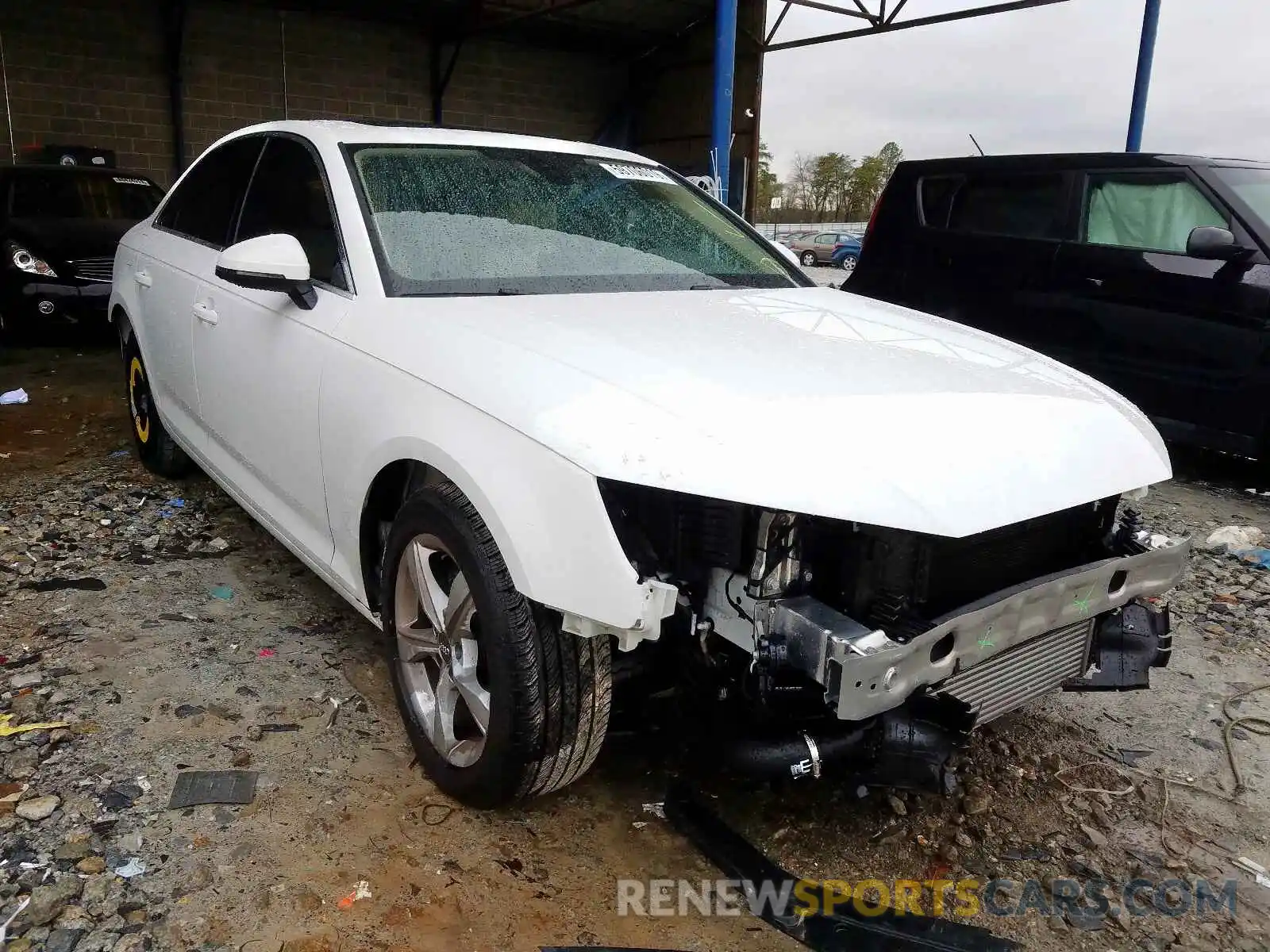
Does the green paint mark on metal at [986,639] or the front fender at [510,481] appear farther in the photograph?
the green paint mark on metal at [986,639]

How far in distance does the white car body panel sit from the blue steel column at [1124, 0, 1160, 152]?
1005 centimetres

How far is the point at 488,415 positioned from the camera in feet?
6.59

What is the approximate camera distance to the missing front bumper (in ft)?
5.72

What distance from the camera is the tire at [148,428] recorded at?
4.50m

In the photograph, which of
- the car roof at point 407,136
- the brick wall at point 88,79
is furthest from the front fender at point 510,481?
the brick wall at point 88,79

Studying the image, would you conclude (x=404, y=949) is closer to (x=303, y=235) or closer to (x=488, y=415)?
(x=488, y=415)

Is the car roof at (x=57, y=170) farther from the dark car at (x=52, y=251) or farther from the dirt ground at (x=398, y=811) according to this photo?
the dirt ground at (x=398, y=811)

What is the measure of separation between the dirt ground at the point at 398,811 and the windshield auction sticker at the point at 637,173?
1.79 meters

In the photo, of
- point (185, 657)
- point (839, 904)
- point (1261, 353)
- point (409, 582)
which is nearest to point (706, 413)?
point (409, 582)

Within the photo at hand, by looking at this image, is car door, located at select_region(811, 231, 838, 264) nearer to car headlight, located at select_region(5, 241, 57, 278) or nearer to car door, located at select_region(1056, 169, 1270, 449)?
car headlight, located at select_region(5, 241, 57, 278)

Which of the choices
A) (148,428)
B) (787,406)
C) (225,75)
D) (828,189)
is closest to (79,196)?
(225,75)

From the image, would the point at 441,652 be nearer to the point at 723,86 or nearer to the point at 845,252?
the point at 723,86

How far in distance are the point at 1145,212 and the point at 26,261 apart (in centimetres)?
824

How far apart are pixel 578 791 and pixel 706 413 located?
1.19 m
